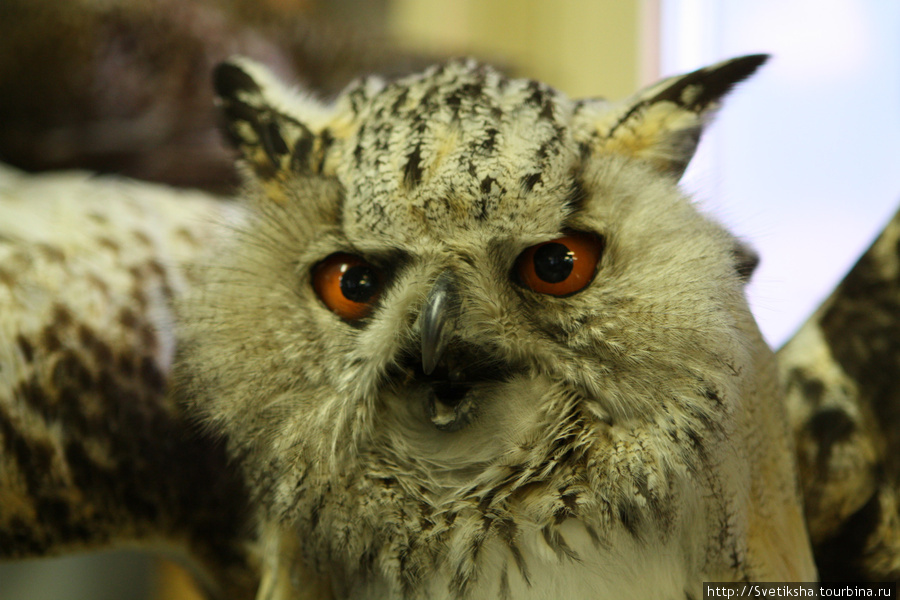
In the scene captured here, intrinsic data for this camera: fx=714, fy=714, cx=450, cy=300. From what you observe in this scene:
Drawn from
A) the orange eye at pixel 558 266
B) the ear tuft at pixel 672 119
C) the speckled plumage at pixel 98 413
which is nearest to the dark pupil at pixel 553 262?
the orange eye at pixel 558 266

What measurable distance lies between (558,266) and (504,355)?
0.10m

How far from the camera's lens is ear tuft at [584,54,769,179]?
2.50ft

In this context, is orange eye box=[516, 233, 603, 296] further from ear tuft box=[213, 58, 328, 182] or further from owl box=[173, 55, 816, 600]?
ear tuft box=[213, 58, 328, 182]

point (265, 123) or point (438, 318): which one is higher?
point (265, 123)

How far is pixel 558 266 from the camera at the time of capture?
69 centimetres

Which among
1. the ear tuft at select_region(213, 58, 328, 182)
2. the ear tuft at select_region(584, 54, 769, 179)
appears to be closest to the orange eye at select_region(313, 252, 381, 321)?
the ear tuft at select_region(213, 58, 328, 182)

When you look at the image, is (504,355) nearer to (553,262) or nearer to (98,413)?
(553,262)

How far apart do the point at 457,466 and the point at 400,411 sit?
0.28 feet

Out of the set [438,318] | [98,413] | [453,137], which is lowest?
[98,413]

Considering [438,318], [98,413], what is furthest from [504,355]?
[98,413]

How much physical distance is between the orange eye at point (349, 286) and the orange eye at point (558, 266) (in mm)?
154

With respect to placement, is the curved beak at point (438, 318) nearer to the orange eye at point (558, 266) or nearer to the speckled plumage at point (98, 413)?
the orange eye at point (558, 266)

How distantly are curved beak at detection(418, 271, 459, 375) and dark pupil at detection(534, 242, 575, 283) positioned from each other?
3.4 inches

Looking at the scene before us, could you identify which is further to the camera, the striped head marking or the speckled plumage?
the speckled plumage
